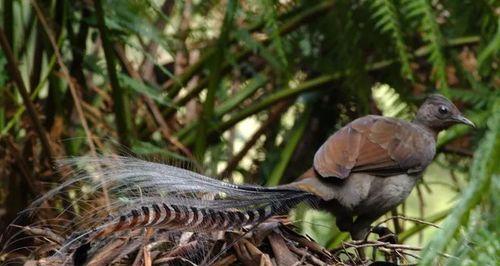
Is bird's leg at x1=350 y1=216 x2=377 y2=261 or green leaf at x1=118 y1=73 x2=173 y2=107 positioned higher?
green leaf at x1=118 y1=73 x2=173 y2=107

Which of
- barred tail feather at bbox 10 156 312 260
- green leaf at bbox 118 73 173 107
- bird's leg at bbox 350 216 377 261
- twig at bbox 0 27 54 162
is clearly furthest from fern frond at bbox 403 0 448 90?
twig at bbox 0 27 54 162

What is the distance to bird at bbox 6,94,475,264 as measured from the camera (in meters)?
2.09

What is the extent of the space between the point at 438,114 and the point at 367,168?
1.37ft

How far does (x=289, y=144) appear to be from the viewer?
3900 mm

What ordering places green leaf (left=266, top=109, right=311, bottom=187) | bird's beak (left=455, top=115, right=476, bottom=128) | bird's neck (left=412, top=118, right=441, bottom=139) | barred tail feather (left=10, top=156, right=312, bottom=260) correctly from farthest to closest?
green leaf (left=266, top=109, right=311, bottom=187) < bird's neck (left=412, top=118, right=441, bottom=139) < bird's beak (left=455, top=115, right=476, bottom=128) < barred tail feather (left=10, top=156, right=312, bottom=260)

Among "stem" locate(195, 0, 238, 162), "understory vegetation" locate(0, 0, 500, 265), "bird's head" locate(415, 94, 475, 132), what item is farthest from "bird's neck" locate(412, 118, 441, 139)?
"stem" locate(195, 0, 238, 162)

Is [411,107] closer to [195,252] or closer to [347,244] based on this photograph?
[347,244]

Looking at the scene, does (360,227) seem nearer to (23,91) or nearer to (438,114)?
(438,114)

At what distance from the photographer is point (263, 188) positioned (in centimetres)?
247

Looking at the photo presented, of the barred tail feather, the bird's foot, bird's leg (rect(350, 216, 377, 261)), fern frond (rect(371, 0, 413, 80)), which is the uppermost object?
fern frond (rect(371, 0, 413, 80))

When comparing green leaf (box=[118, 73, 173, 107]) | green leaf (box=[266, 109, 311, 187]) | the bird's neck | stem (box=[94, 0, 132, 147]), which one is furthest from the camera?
green leaf (box=[266, 109, 311, 187])

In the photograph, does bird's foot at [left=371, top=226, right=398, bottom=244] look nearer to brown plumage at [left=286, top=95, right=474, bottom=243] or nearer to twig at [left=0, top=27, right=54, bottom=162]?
brown plumage at [left=286, top=95, right=474, bottom=243]

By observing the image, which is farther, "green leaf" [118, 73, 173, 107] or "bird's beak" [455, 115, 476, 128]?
"bird's beak" [455, 115, 476, 128]

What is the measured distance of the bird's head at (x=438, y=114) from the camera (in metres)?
3.41
